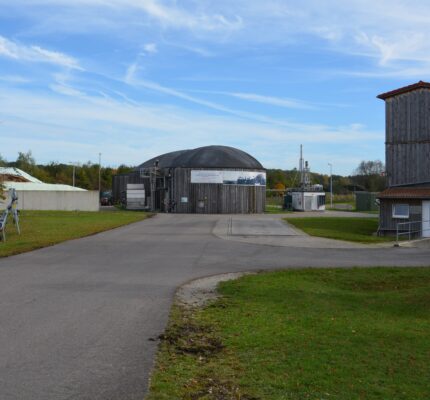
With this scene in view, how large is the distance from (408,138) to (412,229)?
17.1 ft

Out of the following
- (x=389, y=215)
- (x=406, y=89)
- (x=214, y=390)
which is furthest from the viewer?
(x=406, y=89)

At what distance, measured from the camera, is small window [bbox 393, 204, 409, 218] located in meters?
27.9

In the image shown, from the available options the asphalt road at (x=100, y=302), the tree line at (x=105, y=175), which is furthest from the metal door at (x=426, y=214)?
the tree line at (x=105, y=175)

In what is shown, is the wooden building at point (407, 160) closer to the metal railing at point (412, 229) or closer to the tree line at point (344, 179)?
the metal railing at point (412, 229)

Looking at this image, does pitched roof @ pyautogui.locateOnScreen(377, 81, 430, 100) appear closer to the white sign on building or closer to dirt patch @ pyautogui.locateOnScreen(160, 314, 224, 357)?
dirt patch @ pyautogui.locateOnScreen(160, 314, 224, 357)

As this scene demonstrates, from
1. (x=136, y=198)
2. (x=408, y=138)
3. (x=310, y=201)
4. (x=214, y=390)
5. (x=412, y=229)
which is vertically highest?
(x=408, y=138)

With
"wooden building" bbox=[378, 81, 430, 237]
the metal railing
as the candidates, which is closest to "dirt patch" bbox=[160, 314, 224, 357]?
the metal railing

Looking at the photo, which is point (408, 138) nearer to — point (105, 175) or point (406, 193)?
point (406, 193)

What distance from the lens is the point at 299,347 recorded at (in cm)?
679

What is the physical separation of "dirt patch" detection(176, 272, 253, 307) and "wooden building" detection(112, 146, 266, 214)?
4323 cm

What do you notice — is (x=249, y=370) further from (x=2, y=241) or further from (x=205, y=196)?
(x=205, y=196)

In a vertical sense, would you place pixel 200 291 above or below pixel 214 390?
below

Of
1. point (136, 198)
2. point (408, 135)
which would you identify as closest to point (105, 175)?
point (136, 198)

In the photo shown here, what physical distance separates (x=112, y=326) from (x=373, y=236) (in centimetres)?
2200
